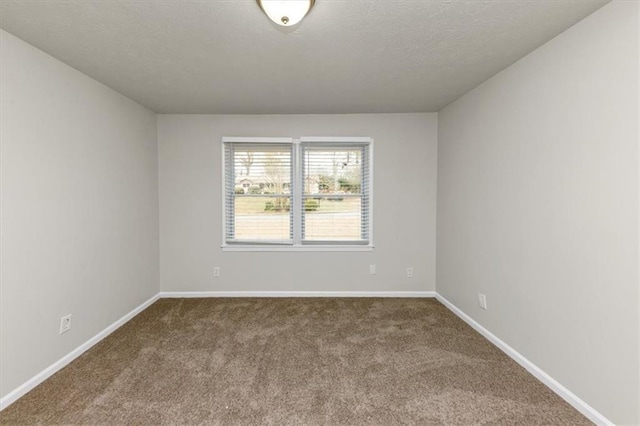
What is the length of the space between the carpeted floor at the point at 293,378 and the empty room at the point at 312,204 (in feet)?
0.07

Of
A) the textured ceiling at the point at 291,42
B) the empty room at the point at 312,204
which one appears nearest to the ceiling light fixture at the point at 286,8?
the empty room at the point at 312,204

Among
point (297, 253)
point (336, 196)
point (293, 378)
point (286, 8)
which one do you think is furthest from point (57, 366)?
point (336, 196)

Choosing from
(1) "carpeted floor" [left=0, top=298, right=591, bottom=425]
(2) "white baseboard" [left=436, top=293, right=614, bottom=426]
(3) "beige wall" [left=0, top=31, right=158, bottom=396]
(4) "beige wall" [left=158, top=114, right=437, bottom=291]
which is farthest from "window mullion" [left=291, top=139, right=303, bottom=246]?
(2) "white baseboard" [left=436, top=293, right=614, bottom=426]

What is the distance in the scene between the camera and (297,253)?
153 inches

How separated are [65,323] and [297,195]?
2.62m

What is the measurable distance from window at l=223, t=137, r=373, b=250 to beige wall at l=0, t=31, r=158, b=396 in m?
1.20

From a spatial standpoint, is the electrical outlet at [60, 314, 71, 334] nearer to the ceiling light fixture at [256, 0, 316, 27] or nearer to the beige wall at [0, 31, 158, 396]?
the beige wall at [0, 31, 158, 396]

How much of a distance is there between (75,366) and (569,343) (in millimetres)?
3643

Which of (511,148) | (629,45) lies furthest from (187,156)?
(629,45)

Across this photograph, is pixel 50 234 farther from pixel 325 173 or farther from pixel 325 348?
pixel 325 173

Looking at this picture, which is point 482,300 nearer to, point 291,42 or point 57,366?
point 291,42

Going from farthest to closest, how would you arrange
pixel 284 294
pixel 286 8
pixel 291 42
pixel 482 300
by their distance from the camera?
pixel 284 294 → pixel 482 300 → pixel 291 42 → pixel 286 8

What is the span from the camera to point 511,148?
7.91 feet

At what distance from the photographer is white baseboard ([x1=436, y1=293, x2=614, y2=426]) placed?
172 cm
